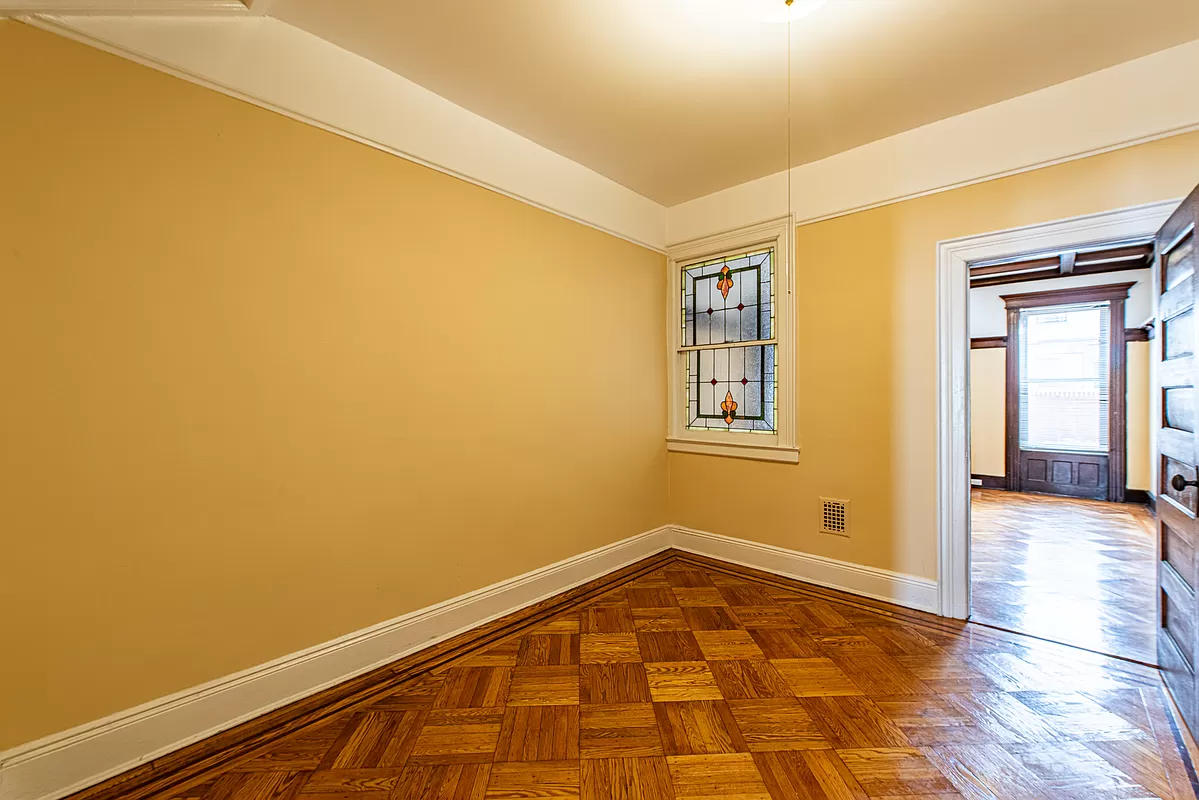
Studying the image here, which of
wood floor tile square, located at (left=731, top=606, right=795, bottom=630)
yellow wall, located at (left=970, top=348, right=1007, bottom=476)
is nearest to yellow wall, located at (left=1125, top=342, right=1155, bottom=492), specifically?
yellow wall, located at (left=970, top=348, right=1007, bottom=476)

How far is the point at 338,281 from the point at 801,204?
2.64m

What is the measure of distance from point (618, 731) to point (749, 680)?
62cm

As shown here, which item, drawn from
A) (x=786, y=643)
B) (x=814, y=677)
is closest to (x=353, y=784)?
(x=814, y=677)

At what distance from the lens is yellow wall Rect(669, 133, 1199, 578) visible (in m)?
2.49

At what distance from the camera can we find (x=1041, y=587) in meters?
2.98

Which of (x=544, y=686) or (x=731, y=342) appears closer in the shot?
(x=544, y=686)

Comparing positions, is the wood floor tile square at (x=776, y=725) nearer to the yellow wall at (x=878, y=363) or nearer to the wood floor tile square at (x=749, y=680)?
the wood floor tile square at (x=749, y=680)

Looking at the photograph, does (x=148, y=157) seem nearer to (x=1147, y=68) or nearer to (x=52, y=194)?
(x=52, y=194)

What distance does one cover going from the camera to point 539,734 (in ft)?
5.75

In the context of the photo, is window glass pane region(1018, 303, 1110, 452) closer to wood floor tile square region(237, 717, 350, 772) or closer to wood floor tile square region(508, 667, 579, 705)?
wood floor tile square region(508, 667, 579, 705)

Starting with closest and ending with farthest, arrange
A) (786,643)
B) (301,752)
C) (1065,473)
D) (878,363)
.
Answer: (301,752) < (786,643) < (878,363) < (1065,473)

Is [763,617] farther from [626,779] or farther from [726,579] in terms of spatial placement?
[626,779]

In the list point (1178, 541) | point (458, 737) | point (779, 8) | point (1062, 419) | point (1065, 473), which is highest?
point (779, 8)

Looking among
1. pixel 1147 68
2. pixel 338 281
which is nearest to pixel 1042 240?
pixel 1147 68
